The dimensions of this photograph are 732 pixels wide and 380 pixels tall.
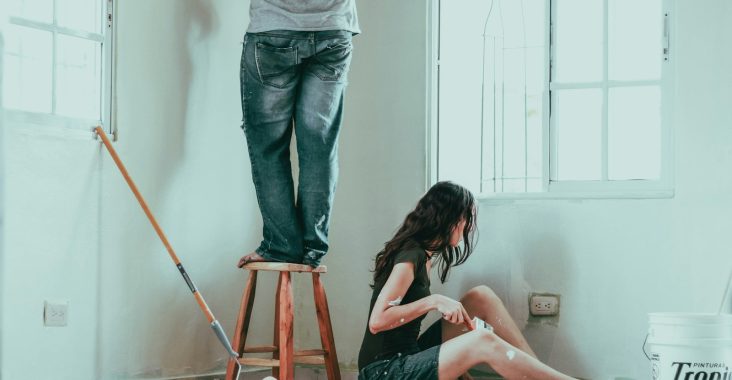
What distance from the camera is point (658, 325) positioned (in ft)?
8.36

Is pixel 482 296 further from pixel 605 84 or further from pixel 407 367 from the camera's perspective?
pixel 605 84

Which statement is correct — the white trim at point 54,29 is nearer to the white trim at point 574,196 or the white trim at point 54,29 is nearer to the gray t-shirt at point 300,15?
the gray t-shirt at point 300,15

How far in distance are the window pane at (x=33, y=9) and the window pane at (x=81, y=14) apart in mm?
39

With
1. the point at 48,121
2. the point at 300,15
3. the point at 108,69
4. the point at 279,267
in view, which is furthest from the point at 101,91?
the point at 279,267

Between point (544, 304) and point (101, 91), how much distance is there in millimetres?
1825

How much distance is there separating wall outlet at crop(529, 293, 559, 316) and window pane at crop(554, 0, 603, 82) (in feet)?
2.85

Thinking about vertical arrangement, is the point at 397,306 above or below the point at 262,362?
above

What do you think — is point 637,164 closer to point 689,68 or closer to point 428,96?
point 689,68

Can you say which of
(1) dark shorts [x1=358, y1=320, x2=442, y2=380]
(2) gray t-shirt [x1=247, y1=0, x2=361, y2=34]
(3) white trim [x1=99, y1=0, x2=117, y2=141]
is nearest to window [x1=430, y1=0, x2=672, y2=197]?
(2) gray t-shirt [x1=247, y1=0, x2=361, y2=34]

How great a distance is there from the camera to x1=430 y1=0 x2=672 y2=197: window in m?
3.17

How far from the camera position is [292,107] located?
2941 millimetres

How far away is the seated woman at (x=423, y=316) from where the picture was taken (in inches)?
101

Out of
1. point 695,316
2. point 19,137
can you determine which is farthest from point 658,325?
point 19,137

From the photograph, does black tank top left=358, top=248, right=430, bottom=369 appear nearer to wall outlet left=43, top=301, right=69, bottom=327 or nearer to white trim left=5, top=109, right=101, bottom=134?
wall outlet left=43, top=301, right=69, bottom=327
